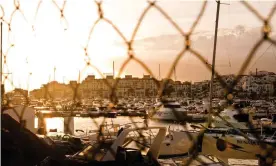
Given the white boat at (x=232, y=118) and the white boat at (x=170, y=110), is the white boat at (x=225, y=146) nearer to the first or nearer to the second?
the white boat at (x=232, y=118)

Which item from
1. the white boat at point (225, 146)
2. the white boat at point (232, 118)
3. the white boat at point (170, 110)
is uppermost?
the white boat at point (170, 110)

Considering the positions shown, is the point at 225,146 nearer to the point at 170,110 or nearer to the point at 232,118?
the point at 232,118

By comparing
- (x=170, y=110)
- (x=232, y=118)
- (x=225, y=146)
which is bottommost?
(x=225, y=146)

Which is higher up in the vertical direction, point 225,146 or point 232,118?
point 232,118

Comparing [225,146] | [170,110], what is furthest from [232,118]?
[170,110]

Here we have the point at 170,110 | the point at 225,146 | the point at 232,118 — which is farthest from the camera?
the point at 225,146

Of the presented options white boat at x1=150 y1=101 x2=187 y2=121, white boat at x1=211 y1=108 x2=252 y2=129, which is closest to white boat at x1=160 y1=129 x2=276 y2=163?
white boat at x1=211 y1=108 x2=252 y2=129

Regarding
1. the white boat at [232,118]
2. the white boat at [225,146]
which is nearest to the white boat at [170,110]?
the white boat at [232,118]

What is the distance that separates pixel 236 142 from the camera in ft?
12.0

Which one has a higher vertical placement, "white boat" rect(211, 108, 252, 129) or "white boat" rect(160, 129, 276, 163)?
"white boat" rect(211, 108, 252, 129)

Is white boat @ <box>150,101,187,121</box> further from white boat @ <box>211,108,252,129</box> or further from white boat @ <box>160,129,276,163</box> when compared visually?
white boat @ <box>160,129,276,163</box>

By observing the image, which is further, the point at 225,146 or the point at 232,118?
the point at 225,146

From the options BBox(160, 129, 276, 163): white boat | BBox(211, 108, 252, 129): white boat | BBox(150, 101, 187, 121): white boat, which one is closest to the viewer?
BBox(150, 101, 187, 121): white boat

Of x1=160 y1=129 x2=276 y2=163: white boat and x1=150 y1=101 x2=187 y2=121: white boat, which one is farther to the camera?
x1=160 y1=129 x2=276 y2=163: white boat
